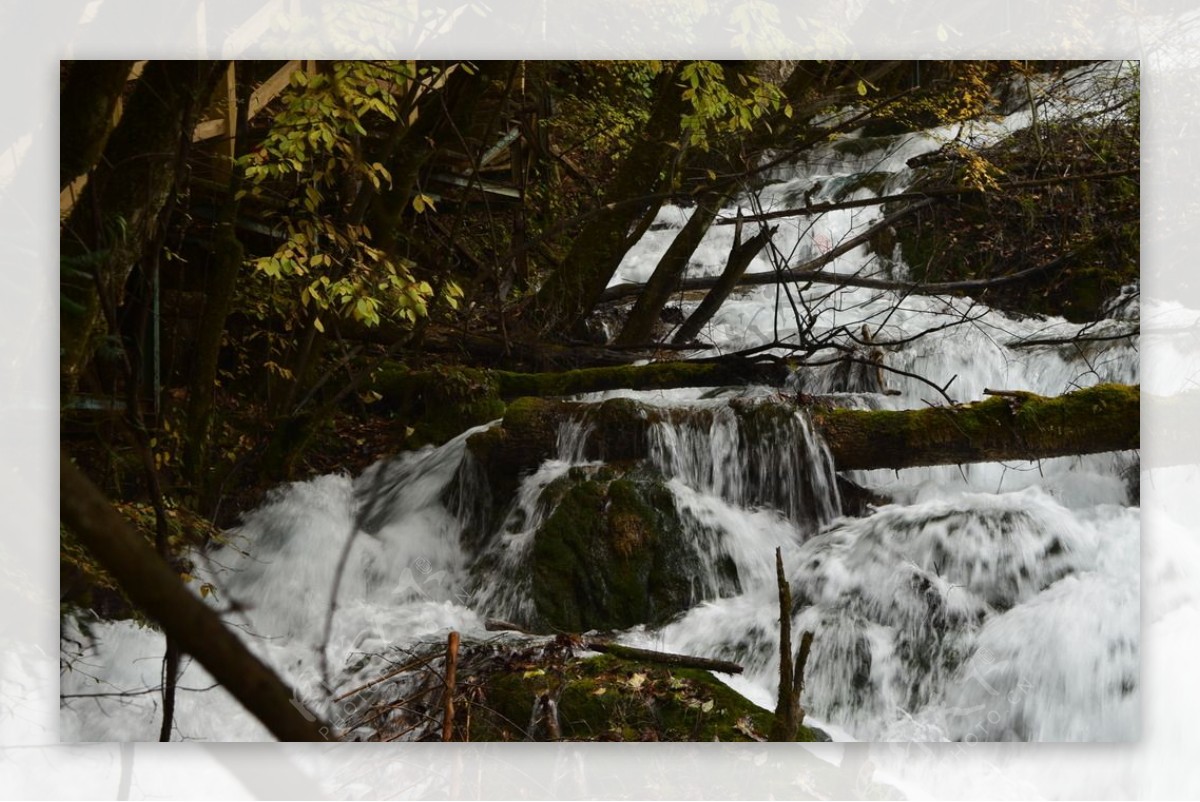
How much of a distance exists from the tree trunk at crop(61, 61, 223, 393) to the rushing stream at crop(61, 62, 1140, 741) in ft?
2.44

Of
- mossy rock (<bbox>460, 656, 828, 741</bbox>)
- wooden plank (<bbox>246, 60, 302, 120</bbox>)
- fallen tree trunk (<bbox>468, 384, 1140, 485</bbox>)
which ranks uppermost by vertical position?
wooden plank (<bbox>246, 60, 302, 120</bbox>)

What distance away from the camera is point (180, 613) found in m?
0.78

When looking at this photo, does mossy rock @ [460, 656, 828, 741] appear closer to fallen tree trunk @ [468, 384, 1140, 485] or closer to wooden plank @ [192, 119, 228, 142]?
fallen tree trunk @ [468, 384, 1140, 485]

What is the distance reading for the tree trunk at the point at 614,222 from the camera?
11.2 feet

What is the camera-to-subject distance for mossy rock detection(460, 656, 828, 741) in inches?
122

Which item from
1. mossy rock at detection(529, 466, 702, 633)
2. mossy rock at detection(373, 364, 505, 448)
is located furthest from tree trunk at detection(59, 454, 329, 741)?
mossy rock at detection(373, 364, 505, 448)

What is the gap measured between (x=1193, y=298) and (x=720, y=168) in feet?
4.82

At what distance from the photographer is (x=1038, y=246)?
11.0 ft

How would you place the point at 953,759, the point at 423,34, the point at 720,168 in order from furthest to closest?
1. the point at 720,168
2. the point at 423,34
3. the point at 953,759

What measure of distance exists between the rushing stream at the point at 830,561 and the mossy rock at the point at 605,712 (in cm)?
13

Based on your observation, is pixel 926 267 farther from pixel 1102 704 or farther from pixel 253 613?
pixel 253 613

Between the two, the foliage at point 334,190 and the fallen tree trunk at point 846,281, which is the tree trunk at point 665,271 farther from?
the foliage at point 334,190

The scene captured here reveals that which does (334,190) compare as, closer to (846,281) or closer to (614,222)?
(614,222)

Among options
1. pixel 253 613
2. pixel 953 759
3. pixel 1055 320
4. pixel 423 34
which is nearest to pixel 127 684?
pixel 253 613
